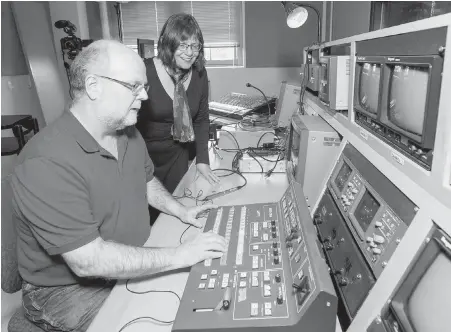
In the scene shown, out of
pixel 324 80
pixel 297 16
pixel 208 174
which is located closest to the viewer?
pixel 324 80

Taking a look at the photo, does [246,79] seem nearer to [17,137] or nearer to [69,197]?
[17,137]

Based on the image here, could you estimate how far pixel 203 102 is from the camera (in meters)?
2.11

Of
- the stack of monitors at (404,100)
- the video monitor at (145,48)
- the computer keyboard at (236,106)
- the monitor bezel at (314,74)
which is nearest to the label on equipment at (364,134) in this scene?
the stack of monitors at (404,100)

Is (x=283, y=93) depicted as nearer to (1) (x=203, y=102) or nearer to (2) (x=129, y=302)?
(1) (x=203, y=102)

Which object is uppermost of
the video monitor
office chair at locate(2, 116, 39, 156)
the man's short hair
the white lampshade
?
the white lampshade

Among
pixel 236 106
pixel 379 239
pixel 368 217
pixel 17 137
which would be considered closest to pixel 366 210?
pixel 368 217

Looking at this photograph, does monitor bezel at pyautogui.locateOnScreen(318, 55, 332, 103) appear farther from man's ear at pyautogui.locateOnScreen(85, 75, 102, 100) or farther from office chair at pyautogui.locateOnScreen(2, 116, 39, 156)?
office chair at pyautogui.locateOnScreen(2, 116, 39, 156)

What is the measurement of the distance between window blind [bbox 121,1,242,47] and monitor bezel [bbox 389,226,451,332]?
3.95 m

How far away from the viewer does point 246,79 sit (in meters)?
4.12

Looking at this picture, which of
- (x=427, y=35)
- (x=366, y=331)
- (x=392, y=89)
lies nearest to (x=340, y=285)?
(x=366, y=331)

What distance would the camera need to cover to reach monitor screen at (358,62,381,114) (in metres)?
1.04

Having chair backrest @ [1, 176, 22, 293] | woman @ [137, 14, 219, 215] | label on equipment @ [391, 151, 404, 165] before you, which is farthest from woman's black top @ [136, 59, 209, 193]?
label on equipment @ [391, 151, 404, 165]

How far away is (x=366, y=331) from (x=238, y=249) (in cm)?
39

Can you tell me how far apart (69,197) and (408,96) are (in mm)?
899
